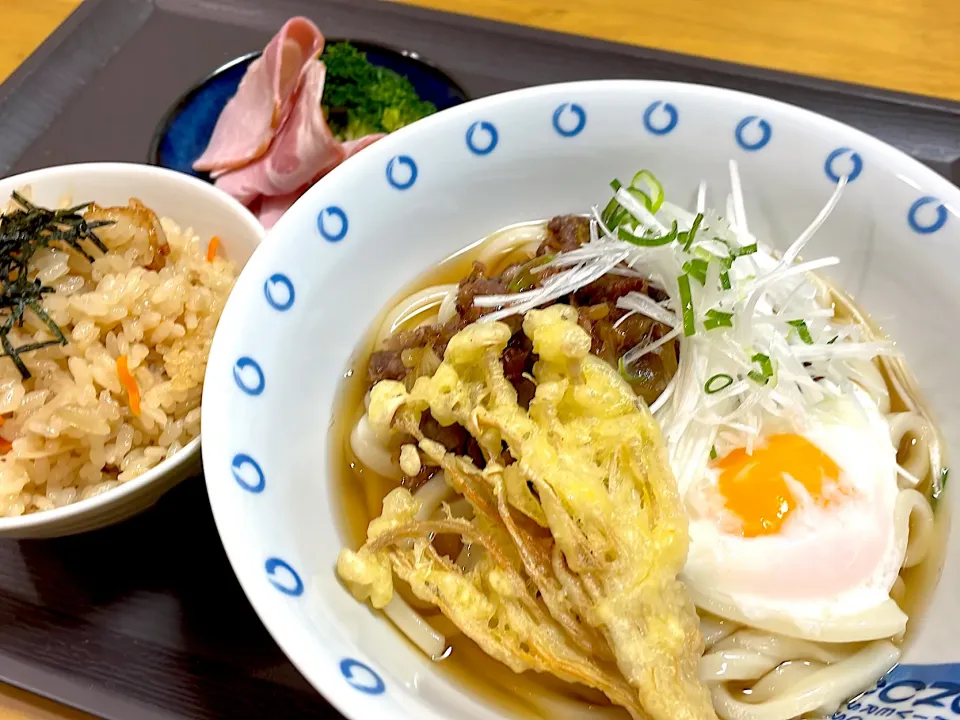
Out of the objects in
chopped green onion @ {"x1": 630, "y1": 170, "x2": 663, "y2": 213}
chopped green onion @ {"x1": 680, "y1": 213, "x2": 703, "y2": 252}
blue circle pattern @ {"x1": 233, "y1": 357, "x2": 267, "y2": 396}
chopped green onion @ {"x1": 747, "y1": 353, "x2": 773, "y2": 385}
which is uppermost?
chopped green onion @ {"x1": 630, "y1": 170, "x2": 663, "y2": 213}

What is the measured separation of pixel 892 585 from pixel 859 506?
0.16m

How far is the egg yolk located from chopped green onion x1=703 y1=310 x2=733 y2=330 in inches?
9.4

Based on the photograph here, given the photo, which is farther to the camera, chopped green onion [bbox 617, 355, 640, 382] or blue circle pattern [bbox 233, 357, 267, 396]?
chopped green onion [bbox 617, 355, 640, 382]

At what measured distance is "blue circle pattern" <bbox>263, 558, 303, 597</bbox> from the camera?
1117 millimetres

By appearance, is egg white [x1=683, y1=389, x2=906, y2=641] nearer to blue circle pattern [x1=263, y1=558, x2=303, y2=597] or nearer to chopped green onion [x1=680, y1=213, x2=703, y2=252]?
chopped green onion [x1=680, y1=213, x2=703, y2=252]

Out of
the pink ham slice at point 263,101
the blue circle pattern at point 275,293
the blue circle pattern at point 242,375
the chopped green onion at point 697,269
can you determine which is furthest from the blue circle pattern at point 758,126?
the pink ham slice at point 263,101

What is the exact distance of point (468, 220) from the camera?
178 cm

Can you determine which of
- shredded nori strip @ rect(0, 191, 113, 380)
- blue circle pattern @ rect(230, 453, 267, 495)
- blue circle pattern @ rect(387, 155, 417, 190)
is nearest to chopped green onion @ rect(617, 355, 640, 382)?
blue circle pattern @ rect(387, 155, 417, 190)

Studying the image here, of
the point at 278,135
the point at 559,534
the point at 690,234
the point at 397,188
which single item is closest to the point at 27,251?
the point at 397,188

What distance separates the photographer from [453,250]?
6.00 feet

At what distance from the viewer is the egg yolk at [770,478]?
4.40 ft

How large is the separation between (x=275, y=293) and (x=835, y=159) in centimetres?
115

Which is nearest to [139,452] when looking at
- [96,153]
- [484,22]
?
[96,153]

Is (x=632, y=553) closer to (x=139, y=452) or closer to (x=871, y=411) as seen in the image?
(x=871, y=411)
